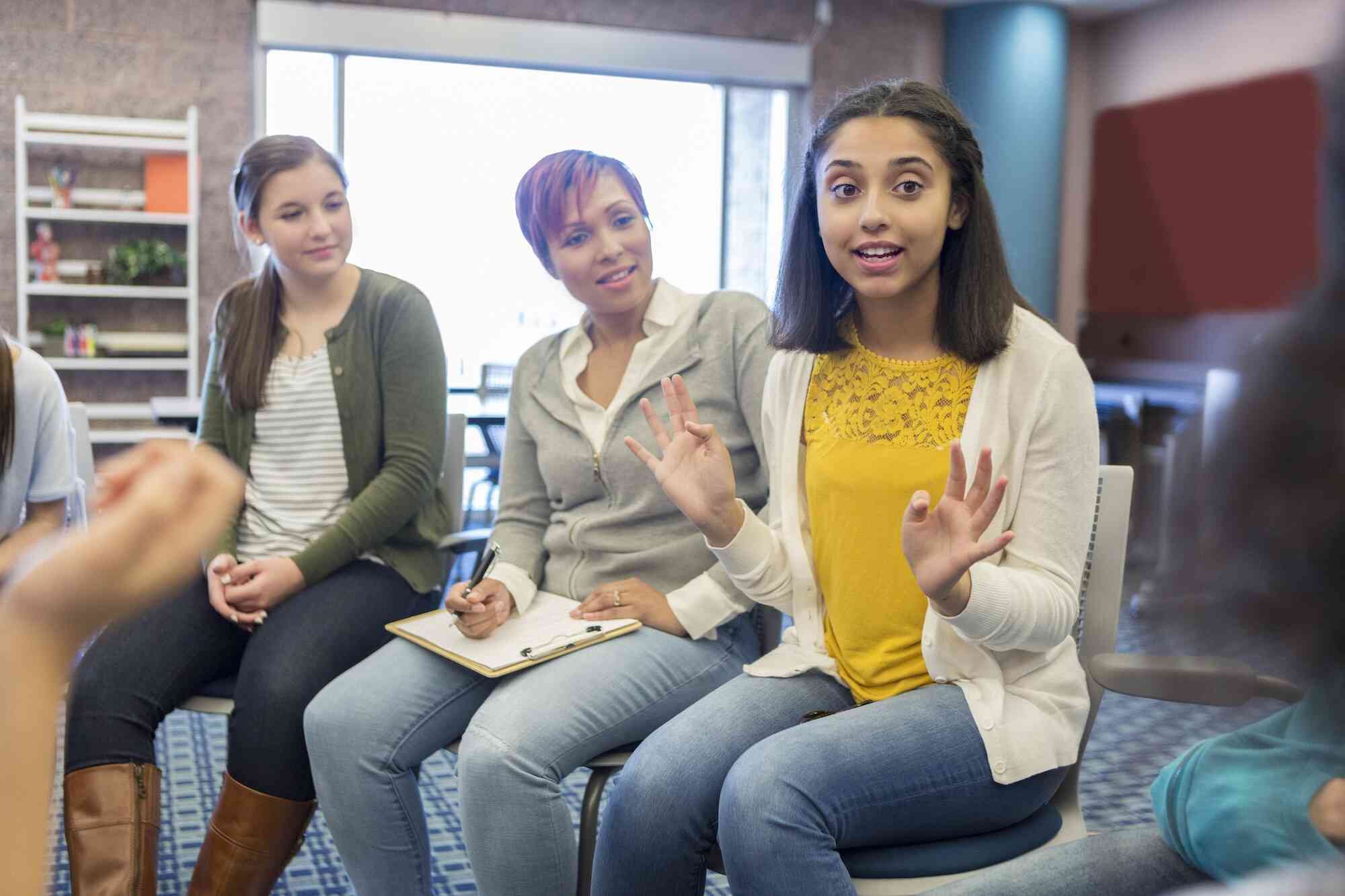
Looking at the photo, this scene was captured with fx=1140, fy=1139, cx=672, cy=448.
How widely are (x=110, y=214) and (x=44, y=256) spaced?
0.42 m

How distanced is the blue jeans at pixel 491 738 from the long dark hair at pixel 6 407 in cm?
58

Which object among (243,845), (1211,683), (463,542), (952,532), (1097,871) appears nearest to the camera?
(1211,683)

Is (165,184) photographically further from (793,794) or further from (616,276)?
(793,794)

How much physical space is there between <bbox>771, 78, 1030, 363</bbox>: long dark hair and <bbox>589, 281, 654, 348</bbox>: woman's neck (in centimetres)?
40

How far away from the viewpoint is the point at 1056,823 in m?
1.23

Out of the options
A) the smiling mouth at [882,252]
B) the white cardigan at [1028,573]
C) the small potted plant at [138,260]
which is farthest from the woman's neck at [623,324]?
the small potted plant at [138,260]

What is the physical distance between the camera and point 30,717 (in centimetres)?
45

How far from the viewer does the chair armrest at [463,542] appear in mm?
1861

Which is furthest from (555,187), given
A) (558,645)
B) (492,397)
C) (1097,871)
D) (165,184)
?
(165,184)

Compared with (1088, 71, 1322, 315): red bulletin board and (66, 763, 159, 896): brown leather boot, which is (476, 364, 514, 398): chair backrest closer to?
(66, 763, 159, 896): brown leather boot

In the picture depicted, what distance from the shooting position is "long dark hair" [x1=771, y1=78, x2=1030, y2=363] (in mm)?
1312

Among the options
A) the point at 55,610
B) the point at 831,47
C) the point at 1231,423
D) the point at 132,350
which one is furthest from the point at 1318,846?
the point at 831,47

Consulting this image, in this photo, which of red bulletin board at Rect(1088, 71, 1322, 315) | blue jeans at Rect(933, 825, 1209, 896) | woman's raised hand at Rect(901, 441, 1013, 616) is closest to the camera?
red bulletin board at Rect(1088, 71, 1322, 315)

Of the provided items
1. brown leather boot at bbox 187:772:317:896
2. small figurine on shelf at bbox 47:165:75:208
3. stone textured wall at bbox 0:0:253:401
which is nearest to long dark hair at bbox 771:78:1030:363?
brown leather boot at bbox 187:772:317:896
